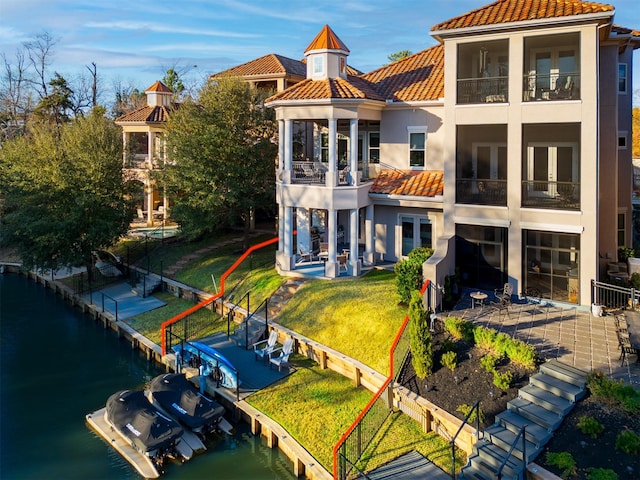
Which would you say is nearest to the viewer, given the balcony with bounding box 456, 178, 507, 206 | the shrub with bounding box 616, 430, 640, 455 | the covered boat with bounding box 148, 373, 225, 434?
the shrub with bounding box 616, 430, 640, 455

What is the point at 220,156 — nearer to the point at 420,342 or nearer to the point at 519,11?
the point at 519,11

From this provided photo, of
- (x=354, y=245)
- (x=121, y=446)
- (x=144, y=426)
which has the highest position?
(x=354, y=245)

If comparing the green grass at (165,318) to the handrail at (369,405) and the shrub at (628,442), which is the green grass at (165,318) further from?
the shrub at (628,442)

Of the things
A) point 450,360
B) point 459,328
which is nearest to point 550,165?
point 459,328

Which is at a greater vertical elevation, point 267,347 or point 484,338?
point 484,338

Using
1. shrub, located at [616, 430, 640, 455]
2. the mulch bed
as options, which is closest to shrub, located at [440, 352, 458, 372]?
the mulch bed

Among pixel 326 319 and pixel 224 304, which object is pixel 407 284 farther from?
pixel 224 304

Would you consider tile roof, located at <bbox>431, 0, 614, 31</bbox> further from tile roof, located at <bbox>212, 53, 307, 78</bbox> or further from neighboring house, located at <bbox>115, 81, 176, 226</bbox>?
neighboring house, located at <bbox>115, 81, 176, 226</bbox>
